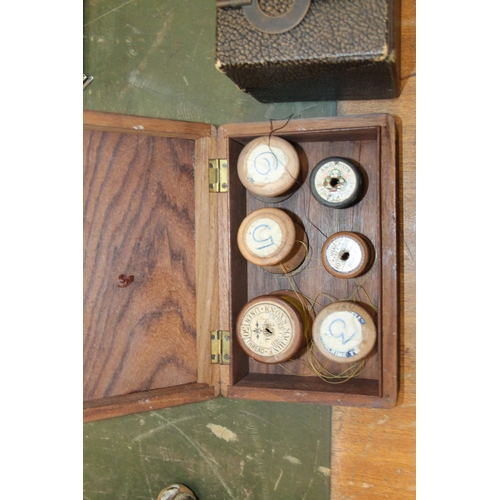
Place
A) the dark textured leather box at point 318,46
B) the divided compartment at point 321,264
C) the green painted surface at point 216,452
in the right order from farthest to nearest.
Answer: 1. the green painted surface at point 216,452
2. the divided compartment at point 321,264
3. the dark textured leather box at point 318,46

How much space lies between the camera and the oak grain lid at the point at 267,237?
129cm

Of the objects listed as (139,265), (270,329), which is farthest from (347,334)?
(139,265)

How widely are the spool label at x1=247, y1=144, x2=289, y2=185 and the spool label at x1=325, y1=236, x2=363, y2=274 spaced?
217 mm

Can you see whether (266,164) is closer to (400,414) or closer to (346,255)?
(346,255)

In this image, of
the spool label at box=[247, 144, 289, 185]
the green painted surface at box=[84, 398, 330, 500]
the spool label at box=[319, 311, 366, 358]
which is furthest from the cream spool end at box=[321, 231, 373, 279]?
the green painted surface at box=[84, 398, 330, 500]

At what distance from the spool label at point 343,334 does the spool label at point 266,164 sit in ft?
1.21

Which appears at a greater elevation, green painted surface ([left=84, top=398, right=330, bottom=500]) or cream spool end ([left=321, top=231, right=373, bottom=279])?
cream spool end ([left=321, top=231, right=373, bottom=279])

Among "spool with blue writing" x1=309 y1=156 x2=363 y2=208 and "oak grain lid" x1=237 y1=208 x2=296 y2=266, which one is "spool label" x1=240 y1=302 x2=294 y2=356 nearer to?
"oak grain lid" x1=237 y1=208 x2=296 y2=266

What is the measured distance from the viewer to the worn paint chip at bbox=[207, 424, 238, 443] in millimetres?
1508

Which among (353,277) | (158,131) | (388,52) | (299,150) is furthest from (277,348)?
(388,52)

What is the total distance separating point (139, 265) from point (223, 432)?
0.55 metres

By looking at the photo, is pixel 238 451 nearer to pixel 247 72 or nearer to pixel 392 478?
pixel 392 478

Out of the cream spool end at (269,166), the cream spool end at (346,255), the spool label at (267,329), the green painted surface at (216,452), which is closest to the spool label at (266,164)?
the cream spool end at (269,166)

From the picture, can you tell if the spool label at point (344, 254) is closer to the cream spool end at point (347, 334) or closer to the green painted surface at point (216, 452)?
the cream spool end at point (347, 334)
